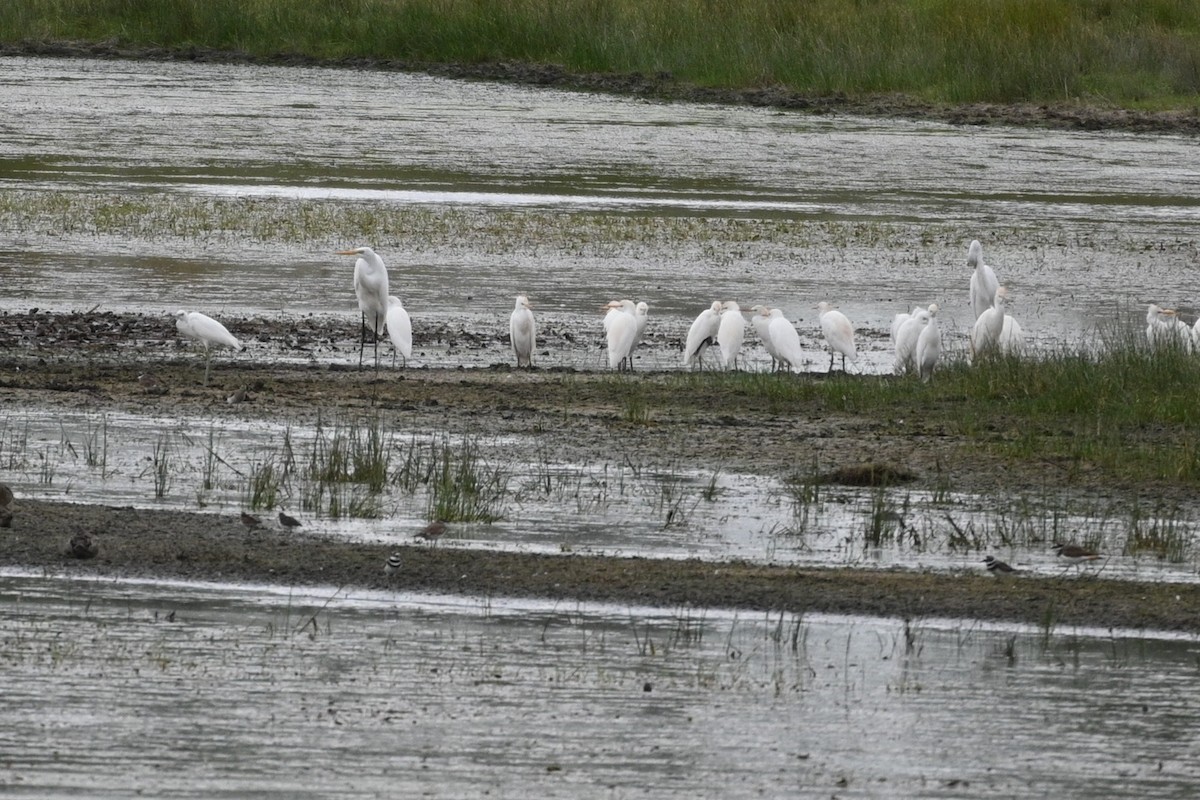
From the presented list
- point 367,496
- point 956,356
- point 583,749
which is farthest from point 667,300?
point 583,749

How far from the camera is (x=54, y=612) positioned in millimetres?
7840

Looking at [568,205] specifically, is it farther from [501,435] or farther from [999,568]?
[999,568]

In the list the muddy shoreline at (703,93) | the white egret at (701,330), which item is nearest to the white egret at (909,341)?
the white egret at (701,330)

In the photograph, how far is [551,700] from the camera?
7.14 meters

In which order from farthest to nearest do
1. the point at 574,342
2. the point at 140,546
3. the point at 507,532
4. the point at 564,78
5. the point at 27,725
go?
the point at 564,78 → the point at 574,342 → the point at 507,532 → the point at 140,546 → the point at 27,725

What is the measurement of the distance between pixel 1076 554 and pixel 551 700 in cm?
312

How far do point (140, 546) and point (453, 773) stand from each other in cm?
277

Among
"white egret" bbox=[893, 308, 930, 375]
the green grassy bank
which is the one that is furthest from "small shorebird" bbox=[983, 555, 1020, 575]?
the green grassy bank

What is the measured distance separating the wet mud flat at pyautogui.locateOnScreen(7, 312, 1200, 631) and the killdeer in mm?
387

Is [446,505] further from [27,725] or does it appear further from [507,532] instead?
[27,725]

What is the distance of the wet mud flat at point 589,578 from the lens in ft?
27.0

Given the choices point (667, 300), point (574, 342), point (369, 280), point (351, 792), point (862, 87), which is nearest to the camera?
point (351, 792)

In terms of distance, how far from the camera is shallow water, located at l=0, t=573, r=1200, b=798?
21.2ft

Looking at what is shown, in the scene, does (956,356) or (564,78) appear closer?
(956,356)
